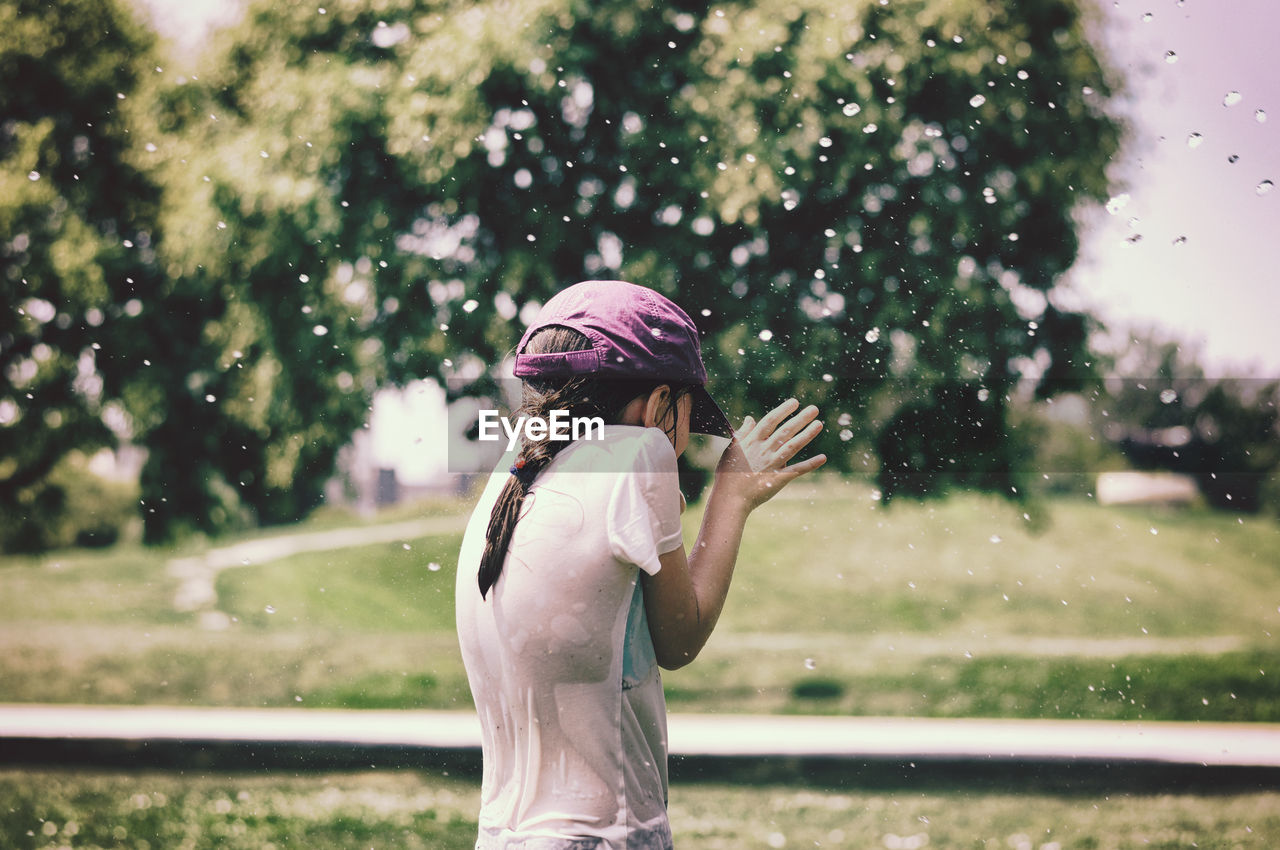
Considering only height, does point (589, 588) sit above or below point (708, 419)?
below

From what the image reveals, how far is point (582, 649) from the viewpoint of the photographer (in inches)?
48.7

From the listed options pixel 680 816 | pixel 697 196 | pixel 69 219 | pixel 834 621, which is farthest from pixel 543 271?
pixel 834 621

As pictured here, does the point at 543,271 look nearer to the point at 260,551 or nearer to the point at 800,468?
the point at 800,468

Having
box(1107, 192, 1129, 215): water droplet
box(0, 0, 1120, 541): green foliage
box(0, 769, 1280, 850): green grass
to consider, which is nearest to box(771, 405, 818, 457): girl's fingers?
box(0, 769, 1280, 850): green grass

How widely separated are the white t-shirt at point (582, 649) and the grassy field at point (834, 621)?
7.84 m

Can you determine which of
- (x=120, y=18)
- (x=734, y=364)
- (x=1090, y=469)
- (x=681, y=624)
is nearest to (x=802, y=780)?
(x=734, y=364)

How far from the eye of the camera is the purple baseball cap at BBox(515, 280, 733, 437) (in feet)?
4.27

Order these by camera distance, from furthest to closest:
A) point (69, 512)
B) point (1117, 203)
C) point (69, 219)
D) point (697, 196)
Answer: point (69, 512), point (69, 219), point (1117, 203), point (697, 196)

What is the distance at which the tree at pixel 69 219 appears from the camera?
10.4 m

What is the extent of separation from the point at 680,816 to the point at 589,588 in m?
4.82

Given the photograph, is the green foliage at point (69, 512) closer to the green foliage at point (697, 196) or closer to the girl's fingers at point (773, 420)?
the green foliage at point (697, 196)

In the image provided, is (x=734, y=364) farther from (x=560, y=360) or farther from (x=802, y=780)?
(x=560, y=360)

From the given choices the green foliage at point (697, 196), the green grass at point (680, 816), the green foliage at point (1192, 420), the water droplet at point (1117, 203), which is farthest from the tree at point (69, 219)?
the green foliage at point (1192, 420)

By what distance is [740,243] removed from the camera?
7277 millimetres
